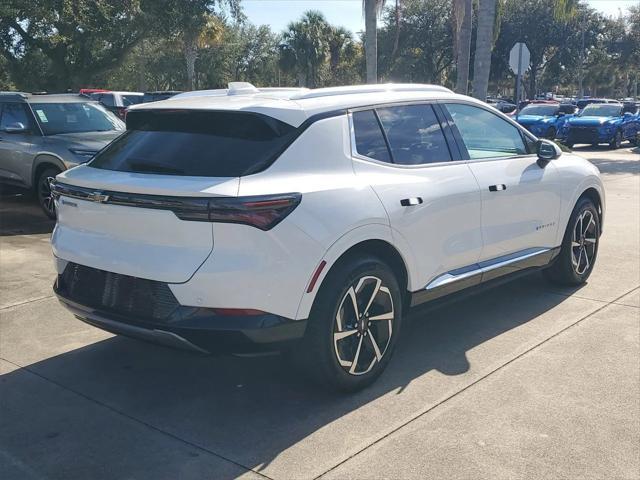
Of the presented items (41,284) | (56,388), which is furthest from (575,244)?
(41,284)

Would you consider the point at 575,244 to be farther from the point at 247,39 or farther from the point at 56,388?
the point at 247,39

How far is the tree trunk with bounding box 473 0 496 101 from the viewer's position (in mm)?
14586

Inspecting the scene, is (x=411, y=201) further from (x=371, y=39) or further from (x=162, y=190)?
(x=371, y=39)

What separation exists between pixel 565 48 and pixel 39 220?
1695 inches

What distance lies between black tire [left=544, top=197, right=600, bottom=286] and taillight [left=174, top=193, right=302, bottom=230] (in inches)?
136

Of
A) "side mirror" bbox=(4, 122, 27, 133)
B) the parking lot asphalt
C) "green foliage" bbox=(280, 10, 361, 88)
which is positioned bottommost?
the parking lot asphalt

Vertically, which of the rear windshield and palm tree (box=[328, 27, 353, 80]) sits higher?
palm tree (box=[328, 27, 353, 80])

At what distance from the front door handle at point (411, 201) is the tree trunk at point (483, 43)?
37.5ft

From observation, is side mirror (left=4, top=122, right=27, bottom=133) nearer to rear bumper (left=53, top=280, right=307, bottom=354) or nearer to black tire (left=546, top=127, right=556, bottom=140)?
rear bumper (left=53, top=280, right=307, bottom=354)

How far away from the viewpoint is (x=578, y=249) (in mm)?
6133

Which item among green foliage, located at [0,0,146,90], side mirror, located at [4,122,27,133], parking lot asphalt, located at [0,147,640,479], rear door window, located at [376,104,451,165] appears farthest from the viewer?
green foliage, located at [0,0,146,90]

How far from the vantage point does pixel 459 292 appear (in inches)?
186

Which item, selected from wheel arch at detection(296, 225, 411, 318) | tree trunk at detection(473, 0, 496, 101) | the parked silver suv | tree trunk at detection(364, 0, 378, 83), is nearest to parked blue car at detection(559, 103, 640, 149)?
tree trunk at detection(473, 0, 496, 101)

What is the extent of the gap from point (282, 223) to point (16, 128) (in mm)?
8264
